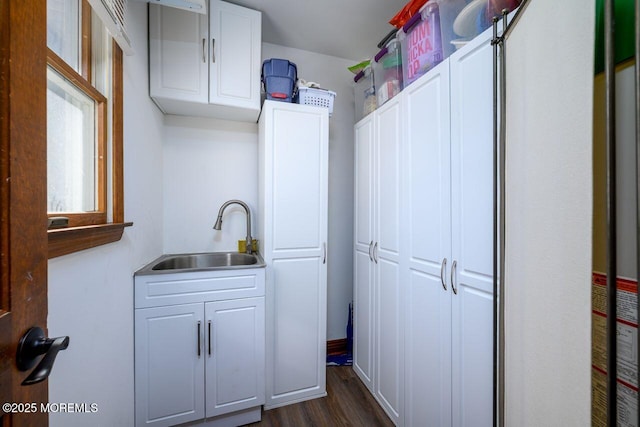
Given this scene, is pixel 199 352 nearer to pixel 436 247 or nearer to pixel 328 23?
pixel 436 247

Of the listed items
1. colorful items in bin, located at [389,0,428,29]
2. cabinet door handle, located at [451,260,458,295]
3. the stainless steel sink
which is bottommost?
the stainless steel sink

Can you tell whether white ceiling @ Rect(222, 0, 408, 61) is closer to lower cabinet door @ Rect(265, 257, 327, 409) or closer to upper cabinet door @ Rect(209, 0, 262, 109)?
upper cabinet door @ Rect(209, 0, 262, 109)

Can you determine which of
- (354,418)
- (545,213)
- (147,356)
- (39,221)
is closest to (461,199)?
(545,213)

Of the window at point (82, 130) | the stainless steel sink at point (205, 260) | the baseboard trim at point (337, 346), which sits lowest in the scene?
the baseboard trim at point (337, 346)

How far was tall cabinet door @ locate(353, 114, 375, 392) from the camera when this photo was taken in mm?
1810

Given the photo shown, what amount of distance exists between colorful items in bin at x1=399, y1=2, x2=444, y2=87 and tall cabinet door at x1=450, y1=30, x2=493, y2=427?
20 cm

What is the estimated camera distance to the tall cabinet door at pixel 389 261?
1495mm

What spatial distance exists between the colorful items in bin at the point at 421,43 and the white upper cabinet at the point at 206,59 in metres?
0.98

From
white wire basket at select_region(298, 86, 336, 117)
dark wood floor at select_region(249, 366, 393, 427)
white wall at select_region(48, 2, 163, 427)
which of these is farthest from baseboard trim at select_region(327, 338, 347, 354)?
white wire basket at select_region(298, 86, 336, 117)

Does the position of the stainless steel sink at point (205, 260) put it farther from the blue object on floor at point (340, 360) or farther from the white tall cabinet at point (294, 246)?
the blue object on floor at point (340, 360)

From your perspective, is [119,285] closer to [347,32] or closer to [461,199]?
[461,199]

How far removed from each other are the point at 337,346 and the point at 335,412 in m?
0.73

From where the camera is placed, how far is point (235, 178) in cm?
207

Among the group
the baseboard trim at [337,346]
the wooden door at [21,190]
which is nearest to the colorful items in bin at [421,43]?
the wooden door at [21,190]
